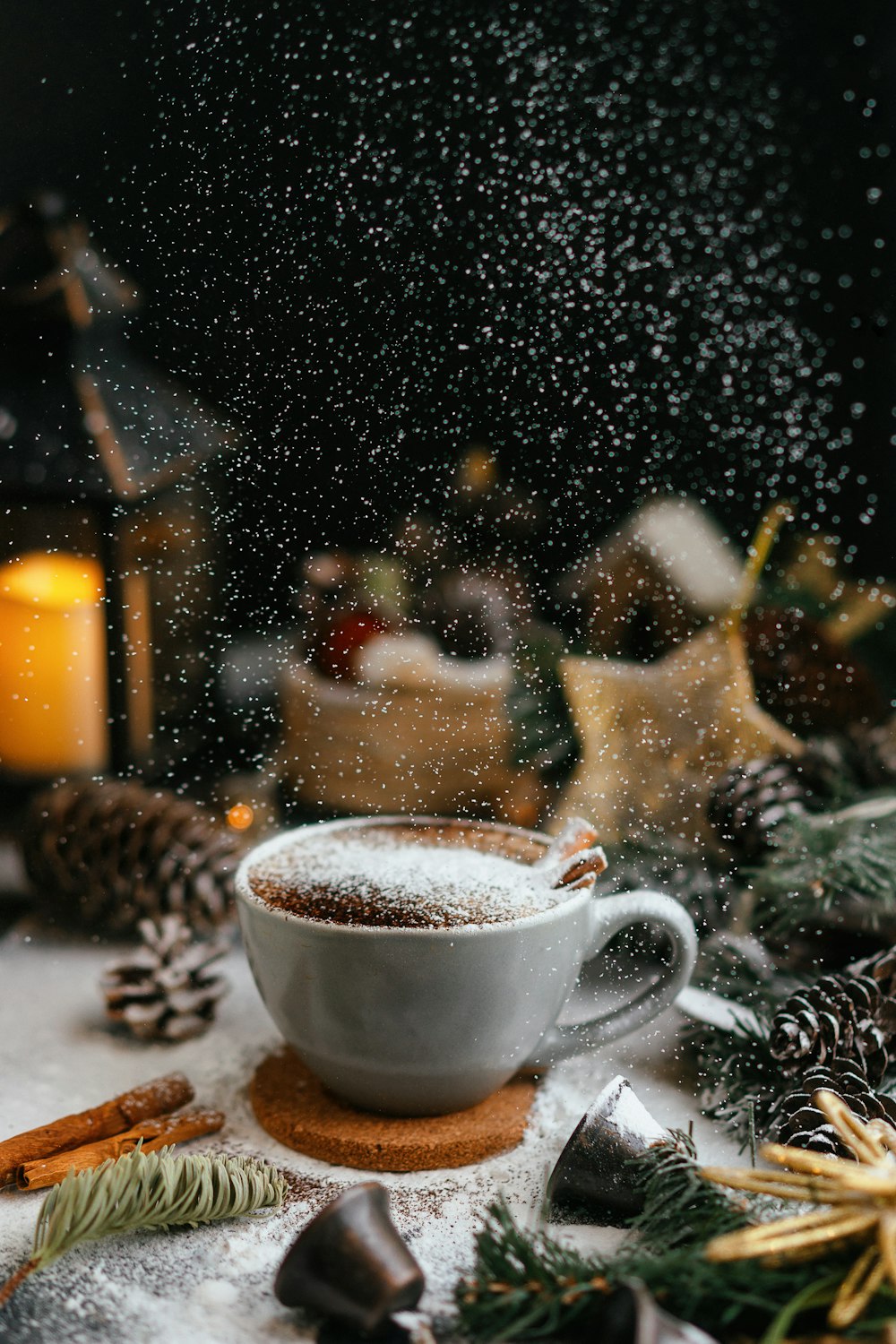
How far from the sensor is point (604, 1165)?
34 cm

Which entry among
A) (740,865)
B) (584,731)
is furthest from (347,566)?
(740,865)

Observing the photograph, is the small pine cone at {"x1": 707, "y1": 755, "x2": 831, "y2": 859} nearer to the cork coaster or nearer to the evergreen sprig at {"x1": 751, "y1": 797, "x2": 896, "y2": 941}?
the evergreen sprig at {"x1": 751, "y1": 797, "x2": 896, "y2": 941}

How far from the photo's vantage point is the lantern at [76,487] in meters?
0.54

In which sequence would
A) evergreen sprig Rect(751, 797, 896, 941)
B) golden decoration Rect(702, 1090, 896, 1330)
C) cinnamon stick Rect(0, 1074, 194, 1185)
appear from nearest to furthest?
golden decoration Rect(702, 1090, 896, 1330), cinnamon stick Rect(0, 1074, 194, 1185), evergreen sprig Rect(751, 797, 896, 941)

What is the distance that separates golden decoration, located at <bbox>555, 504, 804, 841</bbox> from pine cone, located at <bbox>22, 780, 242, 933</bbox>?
0.21 metres

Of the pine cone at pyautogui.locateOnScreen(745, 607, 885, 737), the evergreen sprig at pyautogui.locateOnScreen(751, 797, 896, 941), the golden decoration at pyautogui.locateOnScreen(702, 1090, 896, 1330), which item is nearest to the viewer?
the golden decoration at pyautogui.locateOnScreen(702, 1090, 896, 1330)

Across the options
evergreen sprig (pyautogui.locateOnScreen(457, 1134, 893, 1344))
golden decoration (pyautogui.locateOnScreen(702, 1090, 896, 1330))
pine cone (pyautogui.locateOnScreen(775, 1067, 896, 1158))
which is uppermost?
golden decoration (pyautogui.locateOnScreen(702, 1090, 896, 1330))

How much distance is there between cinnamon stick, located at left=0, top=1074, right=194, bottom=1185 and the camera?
0.36m

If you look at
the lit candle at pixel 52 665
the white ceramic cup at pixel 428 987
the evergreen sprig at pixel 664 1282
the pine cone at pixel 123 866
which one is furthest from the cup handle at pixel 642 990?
the lit candle at pixel 52 665

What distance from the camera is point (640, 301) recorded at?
53 centimetres

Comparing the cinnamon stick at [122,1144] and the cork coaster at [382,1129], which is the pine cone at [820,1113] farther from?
the cinnamon stick at [122,1144]

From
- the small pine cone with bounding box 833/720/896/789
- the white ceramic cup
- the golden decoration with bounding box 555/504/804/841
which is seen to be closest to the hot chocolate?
the white ceramic cup

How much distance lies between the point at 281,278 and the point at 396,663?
220 millimetres

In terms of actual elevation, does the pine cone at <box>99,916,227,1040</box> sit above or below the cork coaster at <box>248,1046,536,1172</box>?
below
